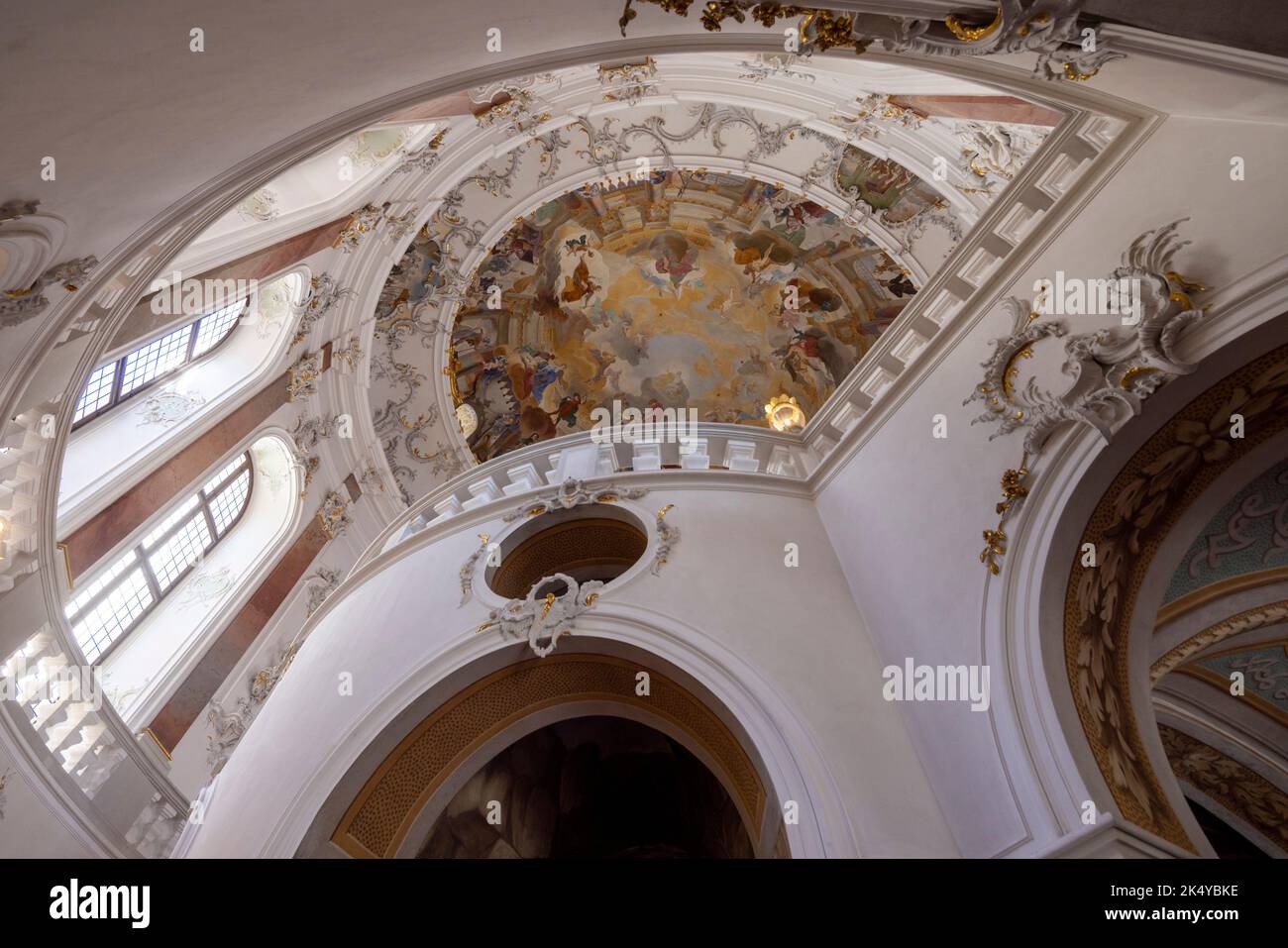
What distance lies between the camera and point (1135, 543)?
5223 millimetres

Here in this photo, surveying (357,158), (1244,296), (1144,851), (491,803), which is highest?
(357,158)

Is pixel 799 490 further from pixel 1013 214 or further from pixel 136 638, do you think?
pixel 136 638

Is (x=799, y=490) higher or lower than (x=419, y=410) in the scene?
lower

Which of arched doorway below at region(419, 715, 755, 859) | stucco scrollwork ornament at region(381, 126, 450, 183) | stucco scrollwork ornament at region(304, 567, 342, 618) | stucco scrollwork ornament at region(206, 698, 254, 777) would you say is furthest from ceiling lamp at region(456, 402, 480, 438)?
arched doorway below at region(419, 715, 755, 859)

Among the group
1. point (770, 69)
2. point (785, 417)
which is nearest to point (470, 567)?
point (785, 417)

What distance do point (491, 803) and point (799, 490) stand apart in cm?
442

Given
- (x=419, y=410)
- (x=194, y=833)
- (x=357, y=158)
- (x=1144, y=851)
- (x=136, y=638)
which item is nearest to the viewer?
(x=1144, y=851)

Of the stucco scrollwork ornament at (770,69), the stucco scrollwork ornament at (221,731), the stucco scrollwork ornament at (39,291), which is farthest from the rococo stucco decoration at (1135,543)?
the stucco scrollwork ornament at (221,731)

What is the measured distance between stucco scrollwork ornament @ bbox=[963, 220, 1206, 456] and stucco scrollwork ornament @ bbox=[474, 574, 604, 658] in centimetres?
384

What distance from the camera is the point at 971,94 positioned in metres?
9.34

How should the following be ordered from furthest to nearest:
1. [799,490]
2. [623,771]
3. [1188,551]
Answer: [623,771]
[799,490]
[1188,551]

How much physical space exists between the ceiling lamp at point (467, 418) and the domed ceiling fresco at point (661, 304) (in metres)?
0.19
